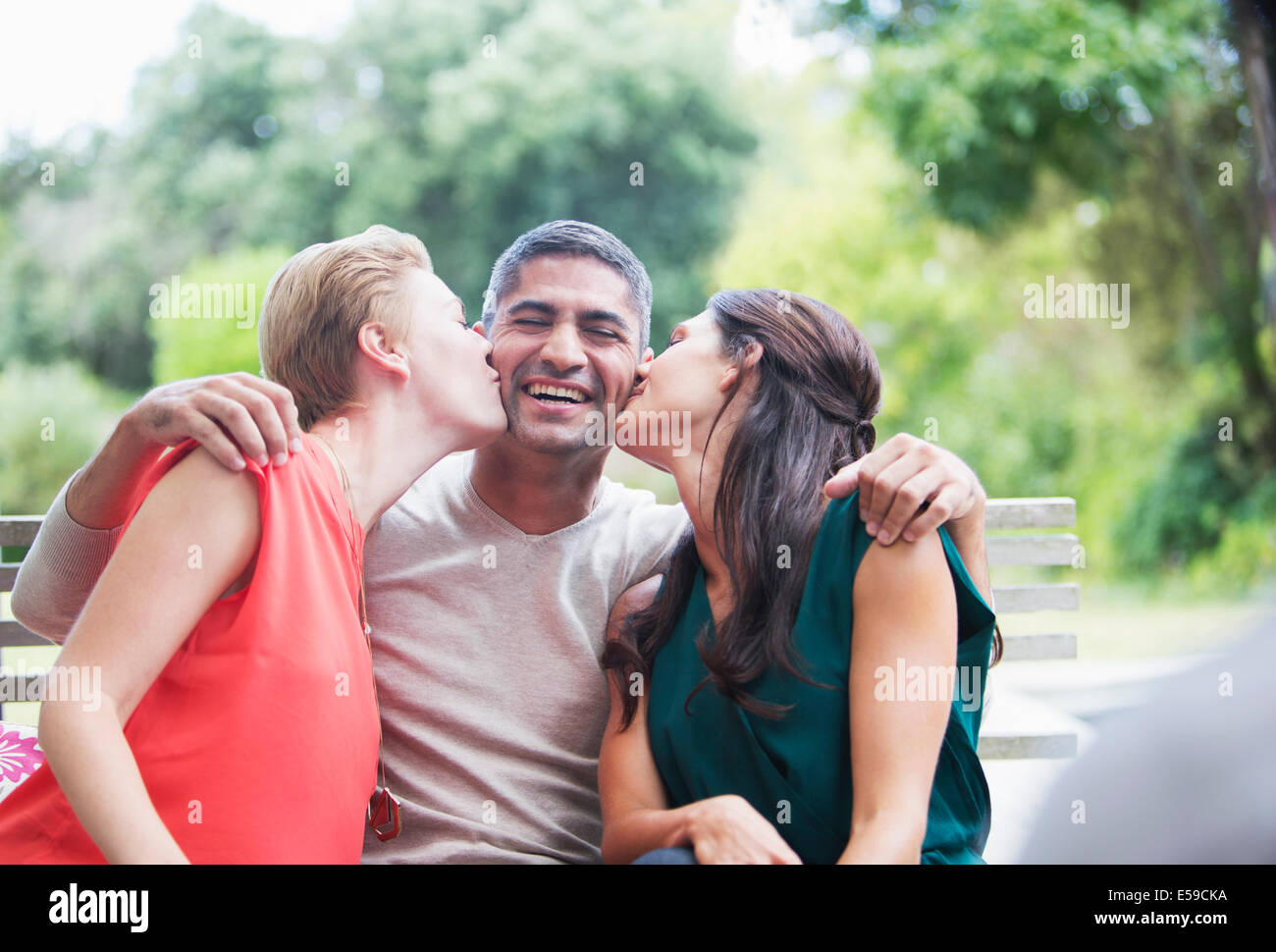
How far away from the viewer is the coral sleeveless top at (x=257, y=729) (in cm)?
122

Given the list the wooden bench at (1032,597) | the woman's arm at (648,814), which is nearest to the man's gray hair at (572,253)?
the woman's arm at (648,814)

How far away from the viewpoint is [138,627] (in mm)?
1151

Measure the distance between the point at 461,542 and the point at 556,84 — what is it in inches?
354

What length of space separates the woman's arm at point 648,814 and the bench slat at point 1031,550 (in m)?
0.93

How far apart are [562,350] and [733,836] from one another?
0.77 meters

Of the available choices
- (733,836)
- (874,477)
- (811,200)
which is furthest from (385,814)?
(811,200)

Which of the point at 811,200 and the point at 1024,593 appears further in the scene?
the point at 811,200

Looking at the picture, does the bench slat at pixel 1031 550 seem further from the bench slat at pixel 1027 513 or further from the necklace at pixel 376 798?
the necklace at pixel 376 798

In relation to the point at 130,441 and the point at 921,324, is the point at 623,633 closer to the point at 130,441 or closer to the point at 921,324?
the point at 130,441

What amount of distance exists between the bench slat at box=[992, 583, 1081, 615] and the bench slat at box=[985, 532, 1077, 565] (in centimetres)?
5

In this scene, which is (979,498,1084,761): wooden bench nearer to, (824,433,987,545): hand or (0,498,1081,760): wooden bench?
(0,498,1081,760): wooden bench

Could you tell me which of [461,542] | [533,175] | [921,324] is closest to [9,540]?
[461,542]

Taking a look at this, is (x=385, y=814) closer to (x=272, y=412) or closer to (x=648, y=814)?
(x=648, y=814)

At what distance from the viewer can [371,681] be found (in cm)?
139
